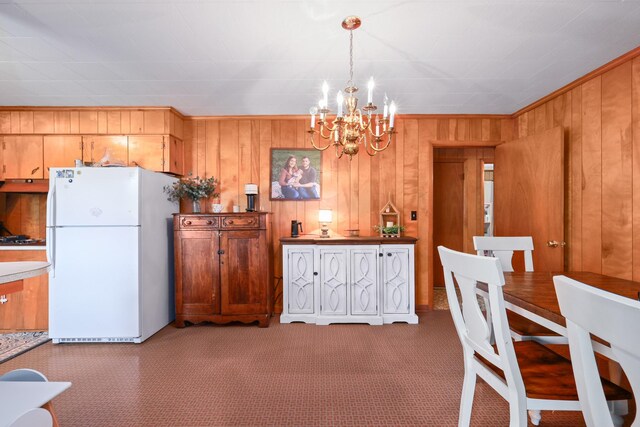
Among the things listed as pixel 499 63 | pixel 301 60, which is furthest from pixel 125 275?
pixel 499 63

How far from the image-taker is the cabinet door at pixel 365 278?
345 centimetres

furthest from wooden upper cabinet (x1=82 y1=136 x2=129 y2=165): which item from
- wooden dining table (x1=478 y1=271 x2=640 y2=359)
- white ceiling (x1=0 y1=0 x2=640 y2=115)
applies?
wooden dining table (x1=478 y1=271 x2=640 y2=359)

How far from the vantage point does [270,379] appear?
7.51 feet

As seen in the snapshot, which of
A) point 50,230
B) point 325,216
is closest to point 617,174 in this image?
point 325,216

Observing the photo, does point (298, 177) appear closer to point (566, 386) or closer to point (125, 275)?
point (125, 275)

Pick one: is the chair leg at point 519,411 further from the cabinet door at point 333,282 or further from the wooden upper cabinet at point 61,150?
Result: the wooden upper cabinet at point 61,150

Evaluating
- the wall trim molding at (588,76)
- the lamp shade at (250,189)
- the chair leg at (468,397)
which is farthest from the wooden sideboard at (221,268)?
the wall trim molding at (588,76)

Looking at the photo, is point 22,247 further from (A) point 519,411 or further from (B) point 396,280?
(A) point 519,411

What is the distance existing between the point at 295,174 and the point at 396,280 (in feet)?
5.85

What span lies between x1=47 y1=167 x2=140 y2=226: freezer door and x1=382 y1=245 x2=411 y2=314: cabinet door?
8.63ft

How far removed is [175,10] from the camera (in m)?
1.93

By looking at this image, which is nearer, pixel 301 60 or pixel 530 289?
pixel 530 289

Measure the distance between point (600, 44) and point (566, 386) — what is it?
2.50 m

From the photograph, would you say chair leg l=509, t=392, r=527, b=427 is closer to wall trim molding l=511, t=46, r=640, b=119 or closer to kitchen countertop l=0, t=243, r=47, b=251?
wall trim molding l=511, t=46, r=640, b=119
